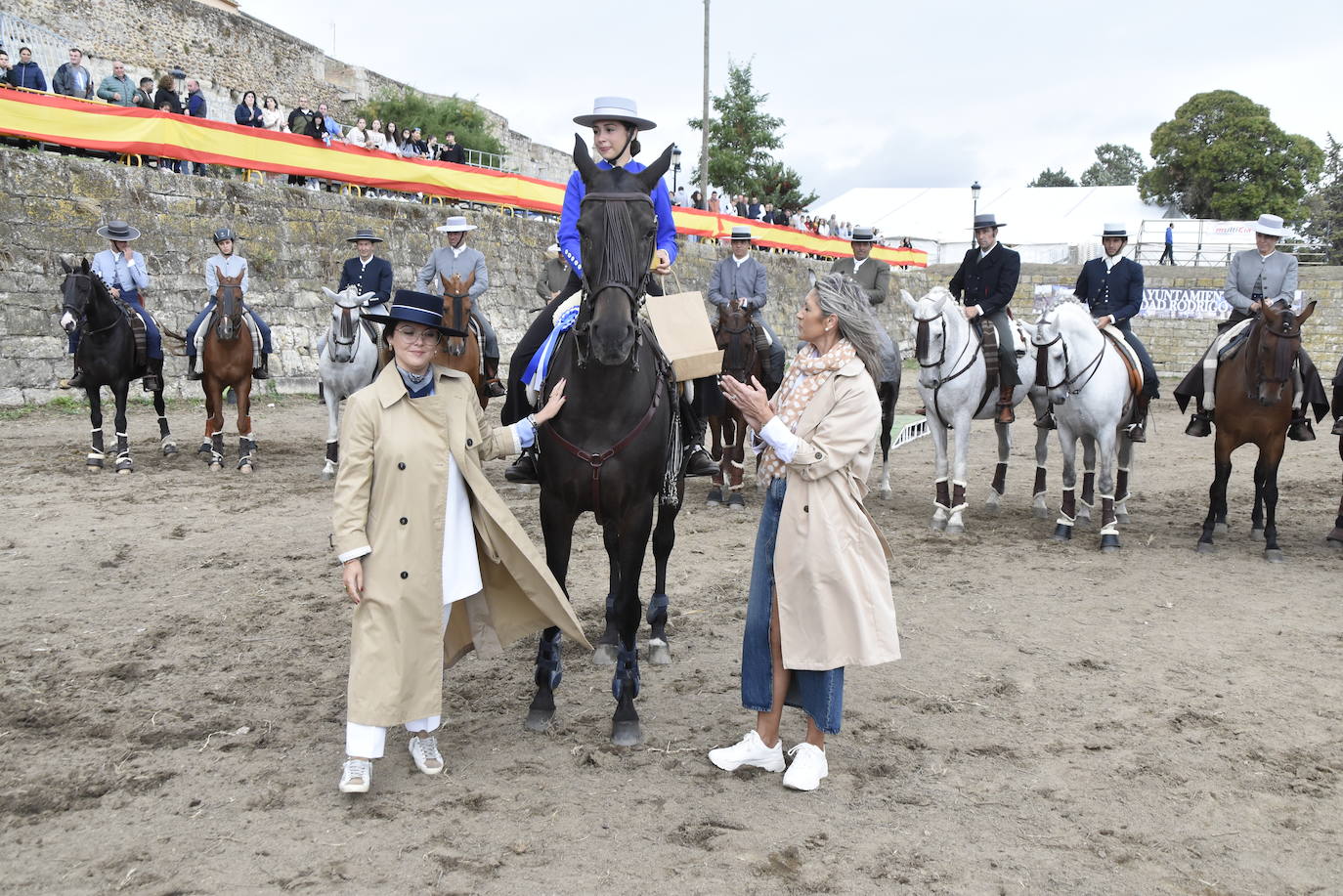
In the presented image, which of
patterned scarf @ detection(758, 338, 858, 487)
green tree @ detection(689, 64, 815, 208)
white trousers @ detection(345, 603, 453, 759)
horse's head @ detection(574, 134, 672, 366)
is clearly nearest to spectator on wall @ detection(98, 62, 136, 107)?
horse's head @ detection(574, 134, 672, 366)

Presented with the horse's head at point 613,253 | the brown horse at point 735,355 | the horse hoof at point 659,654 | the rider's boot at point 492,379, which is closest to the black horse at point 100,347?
the rider's boot at point 492,379

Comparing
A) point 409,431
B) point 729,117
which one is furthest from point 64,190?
point 729,117

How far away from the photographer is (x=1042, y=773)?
4270 millimetres

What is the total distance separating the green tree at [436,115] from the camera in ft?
118

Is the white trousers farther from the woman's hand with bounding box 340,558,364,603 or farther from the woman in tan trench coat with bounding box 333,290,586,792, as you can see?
the woman's hand with bounding box 340,558,364,603

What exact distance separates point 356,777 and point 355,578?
822mm

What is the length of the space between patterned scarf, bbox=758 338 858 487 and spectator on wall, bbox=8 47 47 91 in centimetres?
1594

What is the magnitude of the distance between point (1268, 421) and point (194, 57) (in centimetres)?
3182

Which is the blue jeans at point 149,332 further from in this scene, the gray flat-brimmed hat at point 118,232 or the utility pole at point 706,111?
the utility pole at point 706,111

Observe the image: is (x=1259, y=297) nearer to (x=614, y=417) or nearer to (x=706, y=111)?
(x=614, y=417)

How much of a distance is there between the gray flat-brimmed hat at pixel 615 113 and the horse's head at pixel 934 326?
16.4ft

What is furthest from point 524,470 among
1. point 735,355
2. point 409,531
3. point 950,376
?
point 735,355

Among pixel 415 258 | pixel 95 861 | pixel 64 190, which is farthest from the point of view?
pixel 415 258

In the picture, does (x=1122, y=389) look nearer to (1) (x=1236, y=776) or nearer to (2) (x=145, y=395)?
(1) (x=1236, y=776)
